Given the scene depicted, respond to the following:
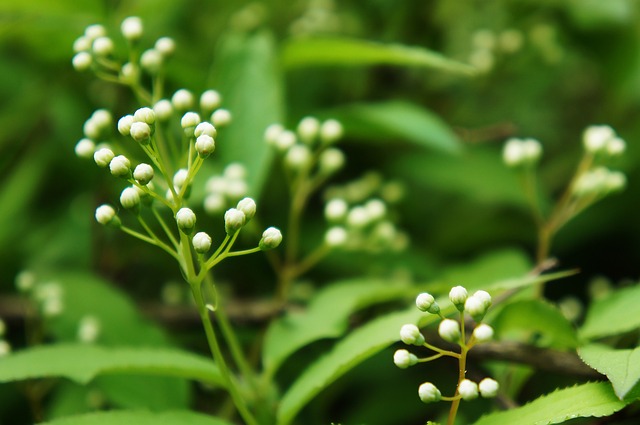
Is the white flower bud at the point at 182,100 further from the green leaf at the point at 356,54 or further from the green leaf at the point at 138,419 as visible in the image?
the green leaf at the point at 138,419

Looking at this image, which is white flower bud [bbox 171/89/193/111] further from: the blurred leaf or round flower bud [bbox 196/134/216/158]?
round flower bud [bbox 196/134/216/158]

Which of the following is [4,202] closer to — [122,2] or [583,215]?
[122,2]

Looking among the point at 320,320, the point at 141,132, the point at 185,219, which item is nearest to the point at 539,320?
the point at 320,320

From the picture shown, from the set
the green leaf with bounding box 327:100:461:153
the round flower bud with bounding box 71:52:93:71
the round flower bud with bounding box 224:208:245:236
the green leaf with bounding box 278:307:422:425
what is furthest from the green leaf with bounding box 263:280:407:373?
the round flower bud with bounding box 71:52:93:71

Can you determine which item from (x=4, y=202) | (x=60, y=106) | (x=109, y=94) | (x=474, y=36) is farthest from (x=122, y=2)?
(x=474, y=36)

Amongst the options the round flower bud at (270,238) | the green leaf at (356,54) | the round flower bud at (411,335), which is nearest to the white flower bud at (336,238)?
the green leaf at (356,54)

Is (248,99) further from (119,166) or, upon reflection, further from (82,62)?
(119,166)
